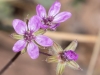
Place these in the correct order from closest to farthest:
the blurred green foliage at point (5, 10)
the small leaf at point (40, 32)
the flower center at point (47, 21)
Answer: the small leaf at point (40, 32) → the flower center at point (47, 21) → the blurred green foliage at point (5, 10)

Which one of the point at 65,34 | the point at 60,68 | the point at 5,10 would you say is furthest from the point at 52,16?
the point at 5,10

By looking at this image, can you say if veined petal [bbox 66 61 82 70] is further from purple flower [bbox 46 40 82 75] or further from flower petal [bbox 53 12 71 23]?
flower petal [bbox 53 12 71 23]

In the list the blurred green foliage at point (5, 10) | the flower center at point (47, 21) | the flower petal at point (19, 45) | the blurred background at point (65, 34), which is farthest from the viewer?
the blurred green foliage at point (5, 10)

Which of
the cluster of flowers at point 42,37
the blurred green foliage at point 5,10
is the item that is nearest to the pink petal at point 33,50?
the cluster of flowers at point 42,37

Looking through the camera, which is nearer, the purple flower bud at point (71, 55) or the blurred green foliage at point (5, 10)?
the purple flower bud at point (71, 55)

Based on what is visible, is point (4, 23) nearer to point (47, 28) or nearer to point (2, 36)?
point (2, 36)

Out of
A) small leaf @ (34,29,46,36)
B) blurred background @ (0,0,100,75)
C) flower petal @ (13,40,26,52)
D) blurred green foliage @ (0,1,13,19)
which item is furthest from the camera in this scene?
blurred green foliage @ (0,1,13,19)

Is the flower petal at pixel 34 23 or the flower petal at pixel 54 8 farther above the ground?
the flower petal at pixel 54 8

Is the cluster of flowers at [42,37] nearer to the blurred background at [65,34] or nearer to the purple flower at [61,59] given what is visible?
the purple flower at [61,59]

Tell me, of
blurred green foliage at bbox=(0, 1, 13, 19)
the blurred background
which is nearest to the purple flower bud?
the blurred background
